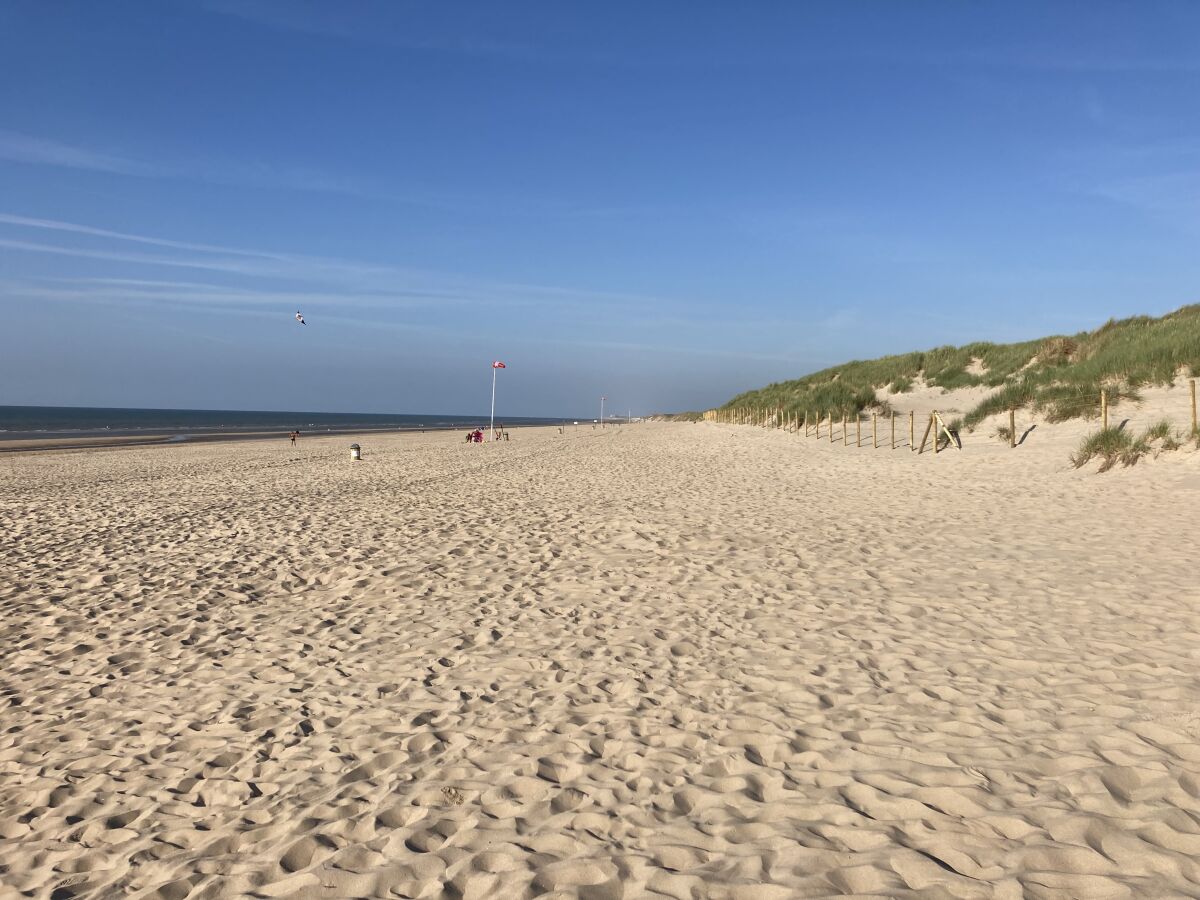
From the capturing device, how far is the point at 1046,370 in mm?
26719

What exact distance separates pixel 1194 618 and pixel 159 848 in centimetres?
684

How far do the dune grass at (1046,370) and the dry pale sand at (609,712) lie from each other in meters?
12.2

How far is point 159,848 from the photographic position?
320cm

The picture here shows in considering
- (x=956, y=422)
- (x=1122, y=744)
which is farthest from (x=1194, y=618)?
(x=956, y=422)

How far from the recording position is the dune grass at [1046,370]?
19578 mm

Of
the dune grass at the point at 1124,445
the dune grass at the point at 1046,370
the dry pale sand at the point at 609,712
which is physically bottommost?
the dry pale sand at the point at 609,712

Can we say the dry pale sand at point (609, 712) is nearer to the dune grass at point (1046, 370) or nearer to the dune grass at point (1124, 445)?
the dune grass at point (1124, 445)

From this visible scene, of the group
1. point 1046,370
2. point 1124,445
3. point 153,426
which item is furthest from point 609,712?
point 153,426

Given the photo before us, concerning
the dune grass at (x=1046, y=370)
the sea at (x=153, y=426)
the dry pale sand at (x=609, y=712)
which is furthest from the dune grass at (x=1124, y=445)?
the sea at (x=153, y=426)

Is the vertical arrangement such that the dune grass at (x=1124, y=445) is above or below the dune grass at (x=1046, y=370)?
below

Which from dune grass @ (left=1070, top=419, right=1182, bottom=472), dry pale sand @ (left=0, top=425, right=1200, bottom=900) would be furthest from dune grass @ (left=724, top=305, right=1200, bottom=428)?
dry pale sand @ (left=0, top=425, right=1200, bottom=900)

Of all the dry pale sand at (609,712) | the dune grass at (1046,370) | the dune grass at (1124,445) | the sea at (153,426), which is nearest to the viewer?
the dry pale sand at (609,712)

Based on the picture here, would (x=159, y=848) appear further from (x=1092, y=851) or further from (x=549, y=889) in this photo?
(x=1092, y=851)

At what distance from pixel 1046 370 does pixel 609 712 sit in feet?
91.4
